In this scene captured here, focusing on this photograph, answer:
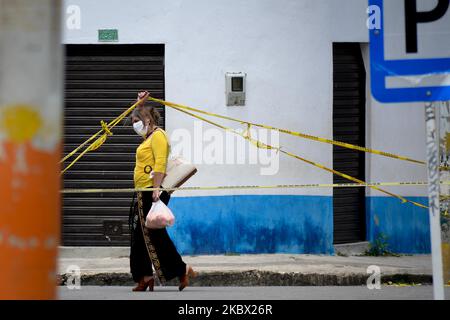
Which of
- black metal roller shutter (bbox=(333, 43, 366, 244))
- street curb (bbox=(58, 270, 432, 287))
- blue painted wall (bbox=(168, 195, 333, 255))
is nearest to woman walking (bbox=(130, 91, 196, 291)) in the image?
street curb (bbox=(58, 270, 432, 287))

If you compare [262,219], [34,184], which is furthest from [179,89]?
[34,184]

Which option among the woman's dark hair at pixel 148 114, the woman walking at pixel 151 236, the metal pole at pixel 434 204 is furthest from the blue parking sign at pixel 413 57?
the woman's dark hair at pixel 148 114

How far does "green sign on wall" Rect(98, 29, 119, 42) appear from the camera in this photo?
13.3 meters

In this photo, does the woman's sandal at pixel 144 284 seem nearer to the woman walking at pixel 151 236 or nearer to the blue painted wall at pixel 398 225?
the woman walking at pixel 151 236

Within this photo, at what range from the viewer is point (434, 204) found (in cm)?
549

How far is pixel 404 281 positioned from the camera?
11875 mm

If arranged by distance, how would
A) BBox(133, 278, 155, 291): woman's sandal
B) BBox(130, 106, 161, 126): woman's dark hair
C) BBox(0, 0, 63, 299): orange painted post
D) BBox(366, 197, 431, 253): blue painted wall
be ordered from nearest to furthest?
BBox(0, 0, 63, 299): orange painted post
BBox(133, 278, 155, 291): woman's sandal
BBox(130, 106, 161, 126): woman's dark hair
BBox(366, 197, 431, 253): blue painted wall

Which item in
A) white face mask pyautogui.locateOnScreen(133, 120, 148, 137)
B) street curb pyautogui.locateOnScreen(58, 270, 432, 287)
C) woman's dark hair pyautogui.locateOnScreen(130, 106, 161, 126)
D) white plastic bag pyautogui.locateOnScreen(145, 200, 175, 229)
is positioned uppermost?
woman's dark hair pyautogui.locateOnScreen(130, 106, 161, 126)

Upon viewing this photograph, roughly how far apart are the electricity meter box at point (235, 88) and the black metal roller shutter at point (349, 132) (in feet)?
4.29

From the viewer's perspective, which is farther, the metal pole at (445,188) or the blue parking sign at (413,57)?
the metal pole at (445,188)

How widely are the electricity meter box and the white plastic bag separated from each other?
3.06 m

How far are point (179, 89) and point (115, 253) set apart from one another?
2.19m

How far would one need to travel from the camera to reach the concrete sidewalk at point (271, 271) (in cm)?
1175

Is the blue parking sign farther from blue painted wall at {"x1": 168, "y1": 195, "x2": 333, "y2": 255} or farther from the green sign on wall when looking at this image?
the green sign on wall
